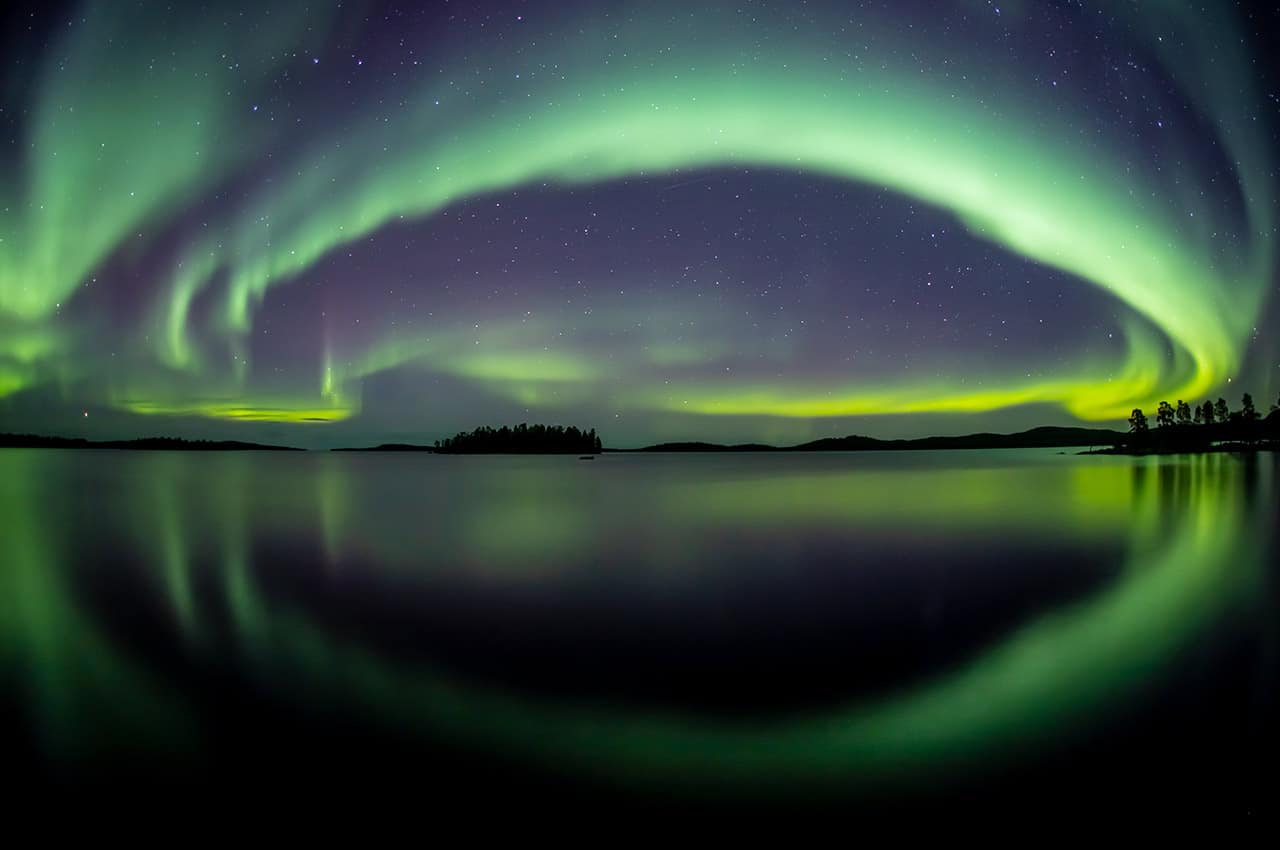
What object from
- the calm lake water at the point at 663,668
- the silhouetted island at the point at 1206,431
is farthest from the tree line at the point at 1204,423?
the calm lake water at the point at 663,668

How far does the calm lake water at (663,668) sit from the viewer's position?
5047 millimetres

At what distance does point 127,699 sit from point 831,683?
24.6ft

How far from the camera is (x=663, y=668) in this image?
7504mm

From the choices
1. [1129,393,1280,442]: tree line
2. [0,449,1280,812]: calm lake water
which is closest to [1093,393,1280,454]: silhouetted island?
[1129,393,1280,442]: tree line

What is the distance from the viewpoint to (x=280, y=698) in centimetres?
654

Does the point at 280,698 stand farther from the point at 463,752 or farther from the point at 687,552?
the point at 687,552

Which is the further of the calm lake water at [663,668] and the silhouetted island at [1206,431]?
the silhouetted island at [1206,431]

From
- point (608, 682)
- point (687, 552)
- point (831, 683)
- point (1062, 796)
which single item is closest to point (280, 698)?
point (608, 682)

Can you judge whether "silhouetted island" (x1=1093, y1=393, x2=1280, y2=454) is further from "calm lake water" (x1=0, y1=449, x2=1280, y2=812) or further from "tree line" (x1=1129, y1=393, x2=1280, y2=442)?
"calm lake water" (x1=0, y1=449, x2=1280, y2=812)

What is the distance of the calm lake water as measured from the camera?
199 inches

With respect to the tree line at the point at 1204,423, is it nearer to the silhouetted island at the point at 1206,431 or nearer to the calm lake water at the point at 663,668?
the silhouetted island at the point at 1206,431

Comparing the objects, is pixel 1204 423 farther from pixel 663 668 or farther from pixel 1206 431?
pixel 663 668

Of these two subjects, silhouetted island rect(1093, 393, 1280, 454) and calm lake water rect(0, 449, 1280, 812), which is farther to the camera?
silhouetted island rect(1093, 393, 1280, 454)

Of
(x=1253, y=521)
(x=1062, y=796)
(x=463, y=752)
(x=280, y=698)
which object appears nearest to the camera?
(x=1062, y=796)
